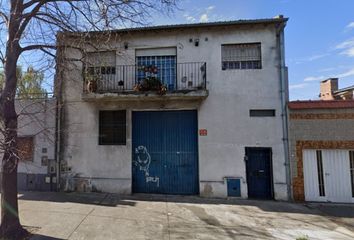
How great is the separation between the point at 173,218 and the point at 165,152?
3.51 metres

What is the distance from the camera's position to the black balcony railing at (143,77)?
1023 cm

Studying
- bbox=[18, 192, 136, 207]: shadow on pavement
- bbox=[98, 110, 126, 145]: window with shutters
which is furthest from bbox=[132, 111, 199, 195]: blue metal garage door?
bbox=[18, 192, 136, 207]: shadow on pavement

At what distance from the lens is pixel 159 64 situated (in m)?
10.9

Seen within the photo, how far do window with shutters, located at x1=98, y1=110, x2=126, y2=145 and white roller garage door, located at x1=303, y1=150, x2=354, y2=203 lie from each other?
7438mm

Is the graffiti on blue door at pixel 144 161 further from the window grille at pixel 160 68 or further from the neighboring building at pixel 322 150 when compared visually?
the neighboring building at pixel 322 150

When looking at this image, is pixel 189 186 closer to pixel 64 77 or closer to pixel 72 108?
pixel 72 108

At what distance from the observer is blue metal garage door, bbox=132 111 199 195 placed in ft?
33.7

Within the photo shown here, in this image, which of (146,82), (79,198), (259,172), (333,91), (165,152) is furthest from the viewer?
(333,91)

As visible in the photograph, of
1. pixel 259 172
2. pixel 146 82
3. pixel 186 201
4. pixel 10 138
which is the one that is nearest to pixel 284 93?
pixel 259 172

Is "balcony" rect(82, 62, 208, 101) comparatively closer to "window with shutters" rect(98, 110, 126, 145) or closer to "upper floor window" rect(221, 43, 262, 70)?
"window with shutters" rect(98, 110, 126, 145)

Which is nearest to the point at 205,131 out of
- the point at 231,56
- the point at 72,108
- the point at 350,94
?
the point at 231,56

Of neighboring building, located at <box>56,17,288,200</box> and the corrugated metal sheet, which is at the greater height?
neighboring building, located at <box>56,17,288,200</box>

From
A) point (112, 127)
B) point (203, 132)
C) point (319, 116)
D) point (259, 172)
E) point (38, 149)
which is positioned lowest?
point (259, 172)

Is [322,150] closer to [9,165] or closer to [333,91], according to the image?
[333,91]
